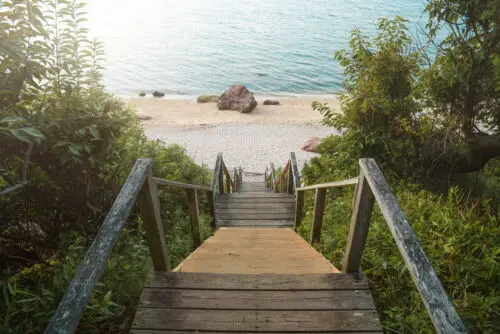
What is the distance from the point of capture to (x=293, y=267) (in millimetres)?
3268

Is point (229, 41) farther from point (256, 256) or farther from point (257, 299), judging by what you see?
point (257, 299)

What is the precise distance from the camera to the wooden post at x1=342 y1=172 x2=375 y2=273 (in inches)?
99.3

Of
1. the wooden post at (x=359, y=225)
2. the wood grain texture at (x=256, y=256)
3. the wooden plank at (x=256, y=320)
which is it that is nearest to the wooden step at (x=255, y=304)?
the wooden plank at (x=256, y=320)

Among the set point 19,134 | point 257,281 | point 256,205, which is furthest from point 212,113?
point 19,134

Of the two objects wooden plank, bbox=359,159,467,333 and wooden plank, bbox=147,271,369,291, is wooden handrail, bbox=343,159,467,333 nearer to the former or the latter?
wooden plank, bbox=359,159,467,333

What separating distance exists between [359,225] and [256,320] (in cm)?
100

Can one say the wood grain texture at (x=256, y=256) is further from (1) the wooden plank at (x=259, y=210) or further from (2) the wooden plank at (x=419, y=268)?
(1) the wooden plank at (x=259, y=210)

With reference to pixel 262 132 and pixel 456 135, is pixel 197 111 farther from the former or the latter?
pixel 456 135

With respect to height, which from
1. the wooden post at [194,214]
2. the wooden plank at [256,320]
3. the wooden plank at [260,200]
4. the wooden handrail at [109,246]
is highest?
the wooden handrail at [109,246]

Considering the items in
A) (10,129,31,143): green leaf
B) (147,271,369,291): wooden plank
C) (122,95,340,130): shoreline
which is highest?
(10,129,31,143): green leaf

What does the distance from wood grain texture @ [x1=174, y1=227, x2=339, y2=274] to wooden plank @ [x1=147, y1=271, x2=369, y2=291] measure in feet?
1.12

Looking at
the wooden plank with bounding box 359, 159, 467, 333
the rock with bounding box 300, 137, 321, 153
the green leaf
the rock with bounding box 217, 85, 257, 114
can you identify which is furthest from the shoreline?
the wooden plank with bounding box 359, 159, 467, 333

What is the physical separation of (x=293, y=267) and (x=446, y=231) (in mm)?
1725

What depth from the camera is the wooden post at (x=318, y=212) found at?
14.2 feet
